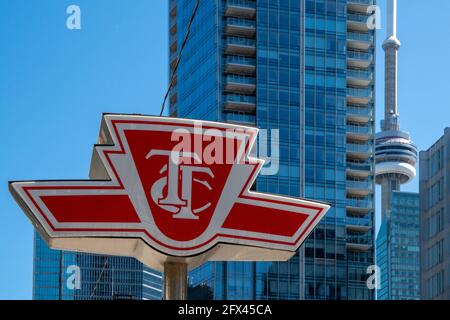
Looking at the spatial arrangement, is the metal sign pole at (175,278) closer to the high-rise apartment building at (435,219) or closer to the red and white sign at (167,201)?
the red and white sign at (167,201)

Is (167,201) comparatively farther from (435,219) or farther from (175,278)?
(435,219)

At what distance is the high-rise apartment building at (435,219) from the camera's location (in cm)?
13362

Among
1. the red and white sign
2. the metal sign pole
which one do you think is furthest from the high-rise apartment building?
the metal sign pole

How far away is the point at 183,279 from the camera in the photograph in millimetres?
25344

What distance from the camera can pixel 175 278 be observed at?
25312 mm

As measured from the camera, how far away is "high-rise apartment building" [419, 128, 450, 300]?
5261 inches

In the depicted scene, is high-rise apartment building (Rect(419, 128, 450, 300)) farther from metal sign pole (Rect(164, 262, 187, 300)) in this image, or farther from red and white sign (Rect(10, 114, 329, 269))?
metal sign pole (Rect(164, 262, 187, 300))

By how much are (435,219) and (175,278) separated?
4561 inches

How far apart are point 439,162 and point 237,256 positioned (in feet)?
379

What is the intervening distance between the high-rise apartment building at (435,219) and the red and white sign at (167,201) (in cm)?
10679

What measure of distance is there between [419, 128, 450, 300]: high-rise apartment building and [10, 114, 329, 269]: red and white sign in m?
107

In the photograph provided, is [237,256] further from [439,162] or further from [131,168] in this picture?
[439,162]
